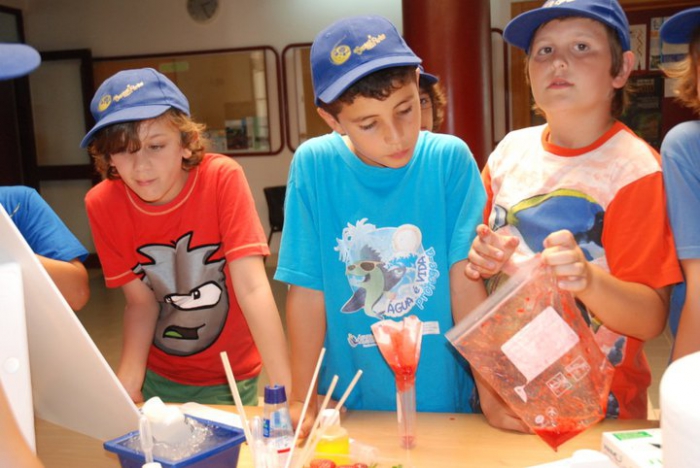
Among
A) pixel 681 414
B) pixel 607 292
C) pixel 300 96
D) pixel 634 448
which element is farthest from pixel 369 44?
pixel 300 96

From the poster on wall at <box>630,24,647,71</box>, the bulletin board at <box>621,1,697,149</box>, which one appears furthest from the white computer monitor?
the poster on wall at <box>630,24,647,71</box>

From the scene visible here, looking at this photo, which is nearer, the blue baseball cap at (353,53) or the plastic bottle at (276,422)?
the plastic bottle at (276,422)

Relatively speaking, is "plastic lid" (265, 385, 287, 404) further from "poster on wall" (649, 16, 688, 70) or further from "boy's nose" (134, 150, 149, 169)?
"poster on wall" (649, 16, 688, 70)

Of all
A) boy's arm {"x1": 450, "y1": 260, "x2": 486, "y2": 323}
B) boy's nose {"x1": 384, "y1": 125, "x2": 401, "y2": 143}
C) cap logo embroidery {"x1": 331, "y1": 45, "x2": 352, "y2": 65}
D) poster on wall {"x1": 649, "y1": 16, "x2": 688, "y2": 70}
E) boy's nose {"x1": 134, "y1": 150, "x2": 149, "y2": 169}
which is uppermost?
poster on wall {"x1": 649, "y1": 16, "x2": 688, "y2": 70}

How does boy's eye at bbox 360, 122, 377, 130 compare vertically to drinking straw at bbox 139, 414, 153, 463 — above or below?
above

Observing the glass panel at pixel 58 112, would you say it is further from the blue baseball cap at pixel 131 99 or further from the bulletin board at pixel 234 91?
the blue baseball cap at pixel 131 99

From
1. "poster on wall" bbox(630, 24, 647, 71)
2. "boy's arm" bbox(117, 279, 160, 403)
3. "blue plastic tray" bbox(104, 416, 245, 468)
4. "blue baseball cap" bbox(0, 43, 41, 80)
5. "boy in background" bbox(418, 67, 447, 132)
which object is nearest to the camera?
"blue baseball cap" bbox(0, 43, 41, 80)

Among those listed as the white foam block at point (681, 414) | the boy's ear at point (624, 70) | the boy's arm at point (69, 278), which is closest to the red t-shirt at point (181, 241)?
the boy's arm at point (69, 278)

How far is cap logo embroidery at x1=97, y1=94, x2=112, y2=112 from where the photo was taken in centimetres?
174

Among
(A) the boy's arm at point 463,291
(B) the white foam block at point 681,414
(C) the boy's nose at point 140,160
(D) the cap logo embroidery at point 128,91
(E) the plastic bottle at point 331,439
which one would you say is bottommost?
(E) the plastic bottle at point 331,439

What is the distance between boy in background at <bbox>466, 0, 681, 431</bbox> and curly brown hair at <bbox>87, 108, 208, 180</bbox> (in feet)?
2.62

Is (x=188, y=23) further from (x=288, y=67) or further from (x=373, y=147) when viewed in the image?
(x=373, y=147)

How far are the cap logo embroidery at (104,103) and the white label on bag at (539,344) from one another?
45.9 inches

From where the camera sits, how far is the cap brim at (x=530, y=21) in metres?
1.51
